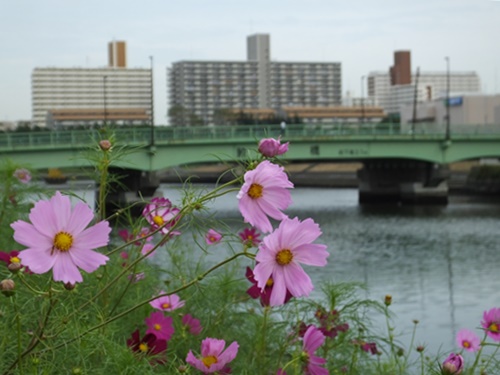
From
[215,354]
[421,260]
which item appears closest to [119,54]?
[421,260]

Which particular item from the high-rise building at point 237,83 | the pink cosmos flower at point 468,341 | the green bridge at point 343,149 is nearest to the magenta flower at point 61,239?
the pink cosmos flower at point 468,341

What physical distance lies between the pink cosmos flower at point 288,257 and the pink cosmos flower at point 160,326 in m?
1.26

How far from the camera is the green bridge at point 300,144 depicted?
39.5 meters

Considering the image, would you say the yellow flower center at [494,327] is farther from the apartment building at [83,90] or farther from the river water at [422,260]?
the apartment building at [83,90]

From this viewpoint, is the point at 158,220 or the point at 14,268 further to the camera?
the point at 158,220

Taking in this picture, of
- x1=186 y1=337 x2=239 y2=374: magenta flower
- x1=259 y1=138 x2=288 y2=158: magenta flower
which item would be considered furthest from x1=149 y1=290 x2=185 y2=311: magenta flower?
x1=259 y1=138 x2=288 y2=158: magenta flower

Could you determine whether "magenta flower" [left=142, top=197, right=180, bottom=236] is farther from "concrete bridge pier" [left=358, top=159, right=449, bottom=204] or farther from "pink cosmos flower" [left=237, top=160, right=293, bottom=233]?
"concrete bridge pier" [left=358, top=159, right=449, bottom=204]

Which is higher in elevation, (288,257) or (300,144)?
(288,257)

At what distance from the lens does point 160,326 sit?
338cm

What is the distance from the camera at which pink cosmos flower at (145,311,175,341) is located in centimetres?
335

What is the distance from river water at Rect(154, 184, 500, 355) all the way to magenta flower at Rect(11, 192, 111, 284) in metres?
2.56

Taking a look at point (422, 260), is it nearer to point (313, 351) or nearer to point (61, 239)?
point (313, 351)

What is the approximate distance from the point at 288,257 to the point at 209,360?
0.64 m

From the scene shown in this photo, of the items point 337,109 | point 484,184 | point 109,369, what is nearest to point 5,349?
point 109,369
